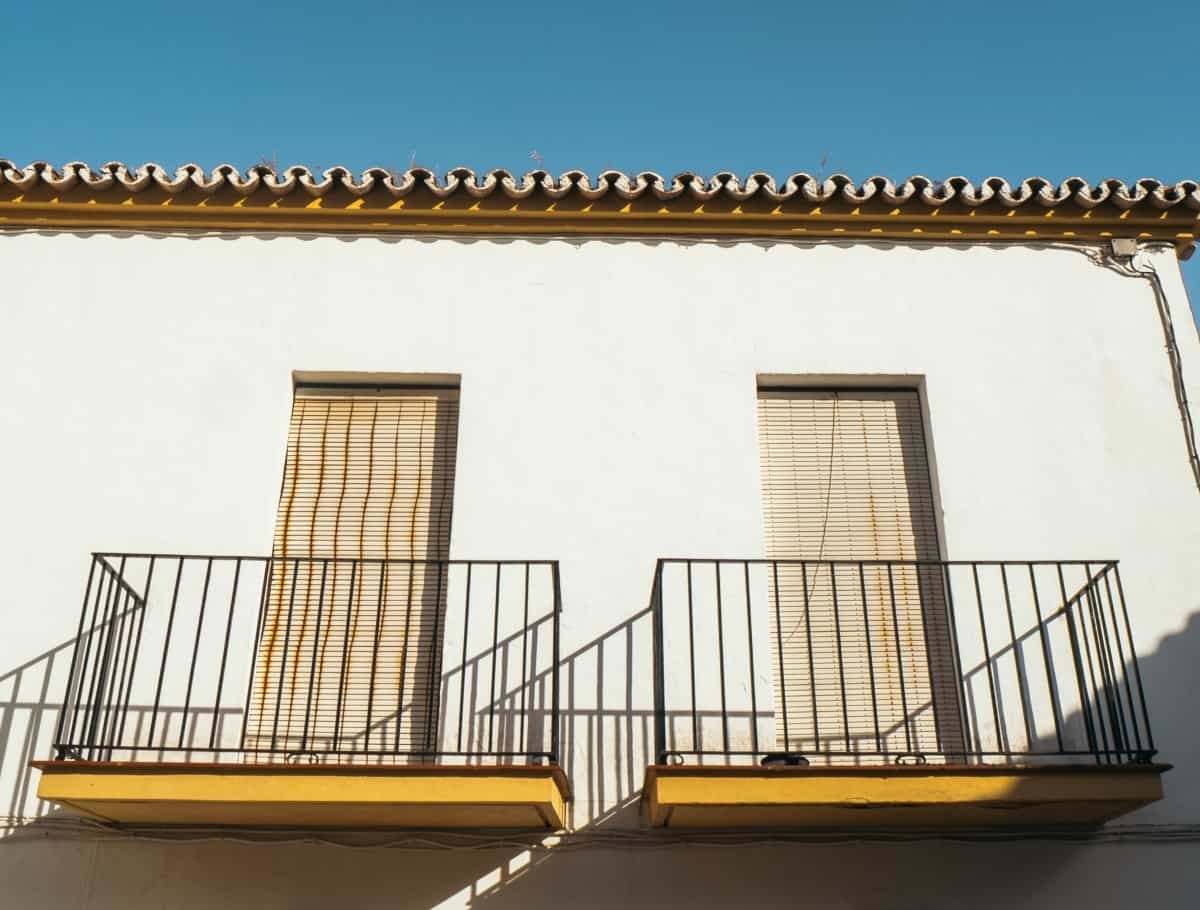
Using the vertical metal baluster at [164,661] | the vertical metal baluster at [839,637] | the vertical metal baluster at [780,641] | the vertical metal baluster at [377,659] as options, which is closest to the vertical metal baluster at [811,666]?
the vertical metal baluster at [780,641]

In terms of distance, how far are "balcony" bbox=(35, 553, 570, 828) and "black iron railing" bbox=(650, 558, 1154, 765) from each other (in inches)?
29.9

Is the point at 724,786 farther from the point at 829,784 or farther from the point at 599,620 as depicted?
the point at 599,620

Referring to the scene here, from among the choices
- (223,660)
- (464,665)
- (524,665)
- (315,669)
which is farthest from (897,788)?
(223,660)

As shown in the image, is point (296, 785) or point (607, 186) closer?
point (296, 785)

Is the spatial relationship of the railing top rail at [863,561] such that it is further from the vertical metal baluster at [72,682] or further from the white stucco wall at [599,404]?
the vertical metal baluster at [72,682]

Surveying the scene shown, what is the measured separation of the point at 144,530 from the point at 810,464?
366 cm

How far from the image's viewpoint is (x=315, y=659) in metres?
6.17

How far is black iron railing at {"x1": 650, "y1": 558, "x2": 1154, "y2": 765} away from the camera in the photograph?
5.91 m

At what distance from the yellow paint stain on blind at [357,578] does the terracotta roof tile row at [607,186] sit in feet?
4.18

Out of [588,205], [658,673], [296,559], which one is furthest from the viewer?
[588,205]

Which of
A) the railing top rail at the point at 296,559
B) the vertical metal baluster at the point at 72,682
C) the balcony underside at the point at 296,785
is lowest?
the balcony underside at the point at 296,785

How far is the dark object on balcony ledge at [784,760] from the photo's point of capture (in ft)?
17.6

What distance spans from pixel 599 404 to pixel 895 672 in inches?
84.9

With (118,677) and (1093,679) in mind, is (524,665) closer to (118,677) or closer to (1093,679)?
(118,677)
